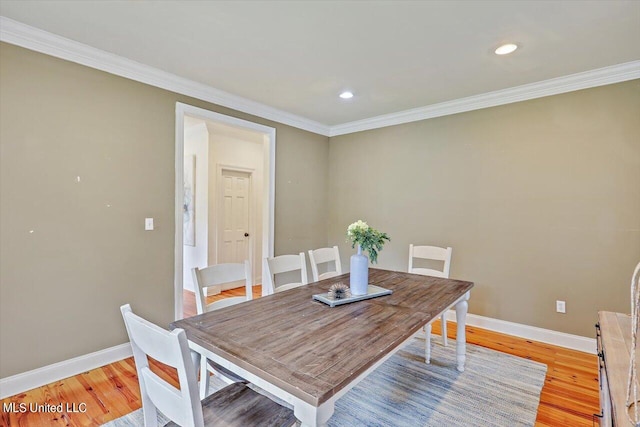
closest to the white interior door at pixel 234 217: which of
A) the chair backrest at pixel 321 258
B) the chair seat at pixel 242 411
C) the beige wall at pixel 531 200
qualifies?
the beige wall at pixel 531 200

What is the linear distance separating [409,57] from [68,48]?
262 centimetres

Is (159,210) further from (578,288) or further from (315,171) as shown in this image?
(578,288)

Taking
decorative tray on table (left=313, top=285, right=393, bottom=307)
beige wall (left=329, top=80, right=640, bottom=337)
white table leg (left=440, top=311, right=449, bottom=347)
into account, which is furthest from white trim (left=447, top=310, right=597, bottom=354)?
decorative tray on table (left=313, top=285, right=393, bottom=307)

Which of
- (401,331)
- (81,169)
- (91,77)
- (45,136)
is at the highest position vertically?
(91,77)

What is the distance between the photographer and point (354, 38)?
88.2 inches

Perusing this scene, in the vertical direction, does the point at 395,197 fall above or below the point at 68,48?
below

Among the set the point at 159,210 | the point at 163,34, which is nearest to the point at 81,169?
the point at 159,210

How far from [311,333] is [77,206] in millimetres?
2212

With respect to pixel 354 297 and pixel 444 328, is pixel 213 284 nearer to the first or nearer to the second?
pixel 354 297

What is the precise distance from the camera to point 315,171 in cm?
461

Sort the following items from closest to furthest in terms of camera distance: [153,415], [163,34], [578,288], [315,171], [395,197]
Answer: [153,415] → [163,34] → [578,288] → [395,197] → [315,171]

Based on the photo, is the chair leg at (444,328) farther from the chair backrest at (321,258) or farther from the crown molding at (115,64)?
the crown molding at (115,64)

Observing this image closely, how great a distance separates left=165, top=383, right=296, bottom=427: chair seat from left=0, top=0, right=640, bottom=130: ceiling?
84.5 inches

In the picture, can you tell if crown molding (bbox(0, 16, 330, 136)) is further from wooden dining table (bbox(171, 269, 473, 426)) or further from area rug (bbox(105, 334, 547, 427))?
area rug (bbox(105, 334, 547, 427))
